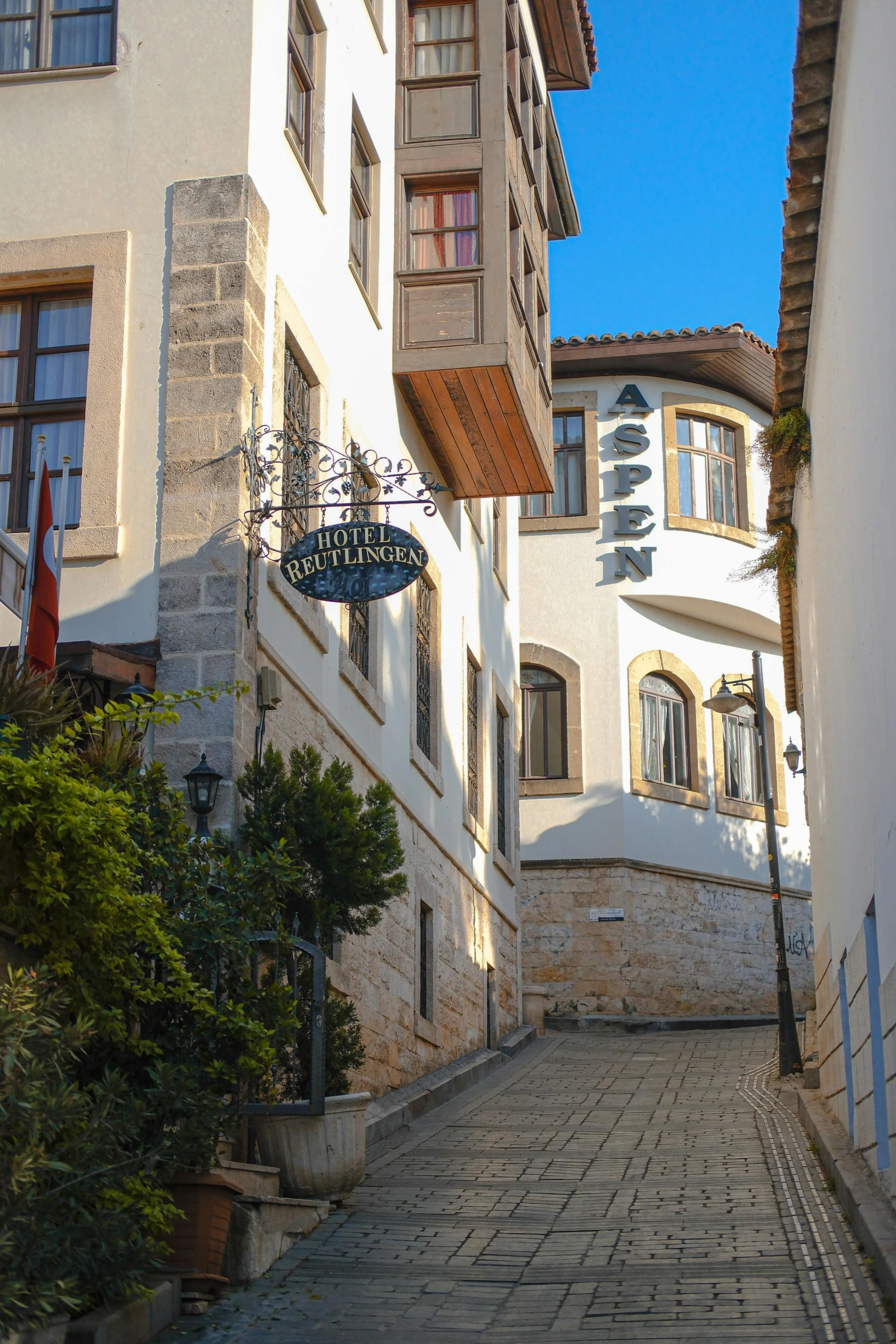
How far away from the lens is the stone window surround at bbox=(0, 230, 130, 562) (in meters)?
11.7

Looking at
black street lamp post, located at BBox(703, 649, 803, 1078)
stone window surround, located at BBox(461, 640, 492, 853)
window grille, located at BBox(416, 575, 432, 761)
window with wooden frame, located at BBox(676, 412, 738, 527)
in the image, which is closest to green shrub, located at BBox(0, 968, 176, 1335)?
window grille, located at BBox(416, 575, 432, 761)

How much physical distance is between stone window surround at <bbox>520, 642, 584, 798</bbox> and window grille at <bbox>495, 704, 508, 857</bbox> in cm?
374

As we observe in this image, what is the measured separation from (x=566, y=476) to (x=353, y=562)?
1801cm

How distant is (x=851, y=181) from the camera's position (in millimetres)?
10383

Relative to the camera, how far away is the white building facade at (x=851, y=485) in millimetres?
9039

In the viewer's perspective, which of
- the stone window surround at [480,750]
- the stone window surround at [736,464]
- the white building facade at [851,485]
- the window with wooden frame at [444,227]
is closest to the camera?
the white building facade at [851,485]

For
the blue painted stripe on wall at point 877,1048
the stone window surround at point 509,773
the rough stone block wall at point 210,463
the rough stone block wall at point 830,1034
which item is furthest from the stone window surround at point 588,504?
the blue painted stripe on wall at point 877,1048

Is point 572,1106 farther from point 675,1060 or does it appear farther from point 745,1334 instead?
point 745,1334

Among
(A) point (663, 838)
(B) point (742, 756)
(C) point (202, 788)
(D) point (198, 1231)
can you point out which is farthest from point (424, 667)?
(B) point (742, 756)

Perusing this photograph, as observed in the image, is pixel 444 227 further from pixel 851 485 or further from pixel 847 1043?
pixel 847 1043

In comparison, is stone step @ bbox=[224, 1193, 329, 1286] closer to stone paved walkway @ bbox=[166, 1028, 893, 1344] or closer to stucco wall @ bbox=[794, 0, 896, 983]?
stone paved walkway @ bbox=[166, 1028, 893, 1344]

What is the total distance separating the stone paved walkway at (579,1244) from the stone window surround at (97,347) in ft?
15.8

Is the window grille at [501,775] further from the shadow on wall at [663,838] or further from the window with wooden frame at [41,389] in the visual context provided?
the window with wooden frame at [41,389]

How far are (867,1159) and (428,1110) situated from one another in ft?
18.5
